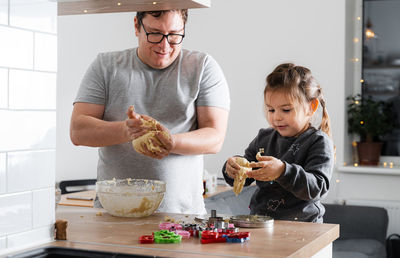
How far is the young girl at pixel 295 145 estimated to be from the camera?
1933 mm

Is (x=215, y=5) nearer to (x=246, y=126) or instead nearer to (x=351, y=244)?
(x=246, y=126)

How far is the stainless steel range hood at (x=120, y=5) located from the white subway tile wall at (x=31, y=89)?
0.98ft

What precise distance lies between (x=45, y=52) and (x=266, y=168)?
73 centimetres

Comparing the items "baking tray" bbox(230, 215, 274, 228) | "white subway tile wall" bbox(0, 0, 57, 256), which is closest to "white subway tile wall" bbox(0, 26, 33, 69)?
"white subway tile wall" bbox(0, 0, 57, 256)

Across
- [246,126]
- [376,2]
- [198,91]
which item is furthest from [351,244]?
[198,91]

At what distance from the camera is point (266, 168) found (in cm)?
173

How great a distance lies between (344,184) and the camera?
13.7 ft

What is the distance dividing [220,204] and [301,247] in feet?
7.40

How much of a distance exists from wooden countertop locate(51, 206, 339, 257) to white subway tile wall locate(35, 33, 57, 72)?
0.43 metres

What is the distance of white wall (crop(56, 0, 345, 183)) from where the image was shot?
418 cm

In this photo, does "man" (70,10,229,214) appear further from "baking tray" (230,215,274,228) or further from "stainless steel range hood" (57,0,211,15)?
"baking tray" (230,215,274,228)

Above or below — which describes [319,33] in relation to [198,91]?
above

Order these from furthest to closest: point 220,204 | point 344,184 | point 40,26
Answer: point 344,184, point 220,204, point 40,26

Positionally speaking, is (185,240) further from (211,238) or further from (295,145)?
(295,145)
